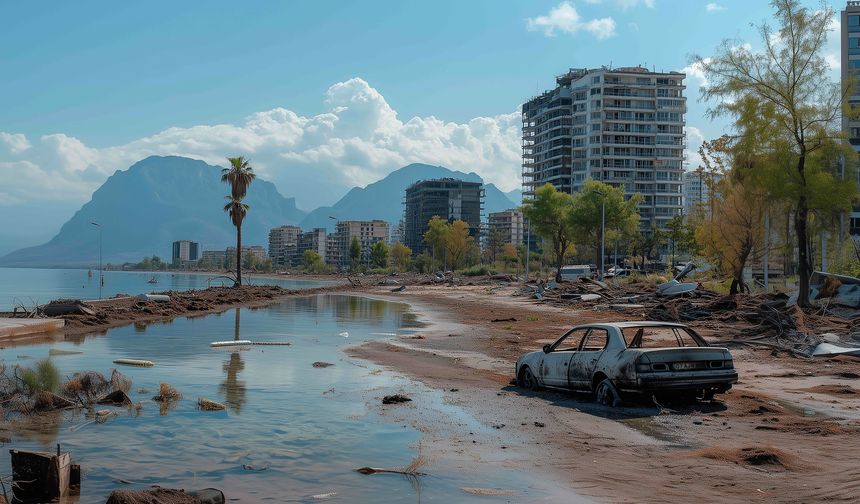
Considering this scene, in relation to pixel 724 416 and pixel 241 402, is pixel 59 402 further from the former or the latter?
pixel 724 416

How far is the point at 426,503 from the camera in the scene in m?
7.28

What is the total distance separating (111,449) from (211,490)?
112 inches

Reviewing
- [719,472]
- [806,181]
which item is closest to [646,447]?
[719,472]

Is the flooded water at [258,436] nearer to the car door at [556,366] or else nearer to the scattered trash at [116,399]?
the scattered trash at [116,399]

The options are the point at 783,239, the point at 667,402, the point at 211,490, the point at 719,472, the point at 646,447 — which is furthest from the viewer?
the point at 783,239

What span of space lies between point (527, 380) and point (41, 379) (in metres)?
8.50

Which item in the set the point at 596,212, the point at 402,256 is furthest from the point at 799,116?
the point at 402,256

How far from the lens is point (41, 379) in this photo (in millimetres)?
12625

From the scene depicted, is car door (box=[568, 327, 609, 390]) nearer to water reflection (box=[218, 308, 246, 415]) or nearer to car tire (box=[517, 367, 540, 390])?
car tire (box=[517, 367, 540, 390])

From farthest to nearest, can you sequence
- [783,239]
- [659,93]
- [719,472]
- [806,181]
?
[659,93], [783,239], [806,181], [719,472]

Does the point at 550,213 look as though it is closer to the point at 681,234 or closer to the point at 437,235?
the point at 681,234

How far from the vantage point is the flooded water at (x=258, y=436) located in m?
7.91

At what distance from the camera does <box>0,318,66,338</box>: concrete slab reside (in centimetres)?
2573

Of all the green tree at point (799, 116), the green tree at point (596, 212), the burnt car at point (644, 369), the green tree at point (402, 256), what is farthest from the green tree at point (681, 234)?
the burnt car at point (644, 369)
